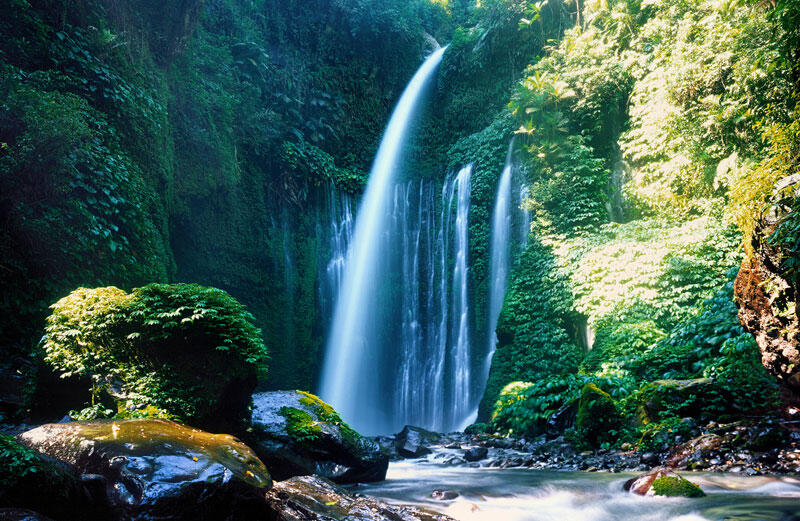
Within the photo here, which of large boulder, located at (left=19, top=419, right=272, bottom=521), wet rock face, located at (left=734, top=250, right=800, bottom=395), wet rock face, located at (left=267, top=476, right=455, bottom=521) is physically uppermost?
wet rock face, located at (left=734, top=250, right=800, bottom=395)

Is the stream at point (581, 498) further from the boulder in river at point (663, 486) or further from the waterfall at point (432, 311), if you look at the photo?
the waterfall at point (432, 311)

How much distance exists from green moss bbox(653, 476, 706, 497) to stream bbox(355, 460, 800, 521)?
9 cm

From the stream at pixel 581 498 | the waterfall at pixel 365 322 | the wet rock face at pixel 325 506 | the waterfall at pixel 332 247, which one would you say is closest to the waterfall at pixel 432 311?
the waterfall at pixel 365 322

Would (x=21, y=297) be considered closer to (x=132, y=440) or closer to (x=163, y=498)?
(x=132, y=440)

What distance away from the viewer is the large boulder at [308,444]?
19.6ft

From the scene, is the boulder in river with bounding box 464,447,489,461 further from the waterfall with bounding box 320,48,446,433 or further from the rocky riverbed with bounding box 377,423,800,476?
the waterfall with bounding box 320,48,446,433

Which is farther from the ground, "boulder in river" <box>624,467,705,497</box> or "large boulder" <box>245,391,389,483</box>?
"large boulder" <box>245,391,389,483</box>

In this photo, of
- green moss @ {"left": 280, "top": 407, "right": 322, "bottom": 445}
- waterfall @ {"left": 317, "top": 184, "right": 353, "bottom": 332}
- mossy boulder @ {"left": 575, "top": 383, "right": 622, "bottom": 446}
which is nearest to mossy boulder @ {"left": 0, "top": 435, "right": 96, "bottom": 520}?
green moss @ {"left": 280, "top": 407, "right": 322, "bottom": 445}

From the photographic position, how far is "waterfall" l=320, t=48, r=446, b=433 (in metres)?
17.3

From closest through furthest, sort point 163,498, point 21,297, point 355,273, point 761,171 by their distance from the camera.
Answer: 1. point 163,498
2. point 761,171
3. point 21,297
4. point 355,273

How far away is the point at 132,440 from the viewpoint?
372 cm

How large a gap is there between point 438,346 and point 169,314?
1200 centimetres

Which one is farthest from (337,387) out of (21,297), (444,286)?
(21,297)

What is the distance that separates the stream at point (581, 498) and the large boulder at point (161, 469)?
7.95ft
